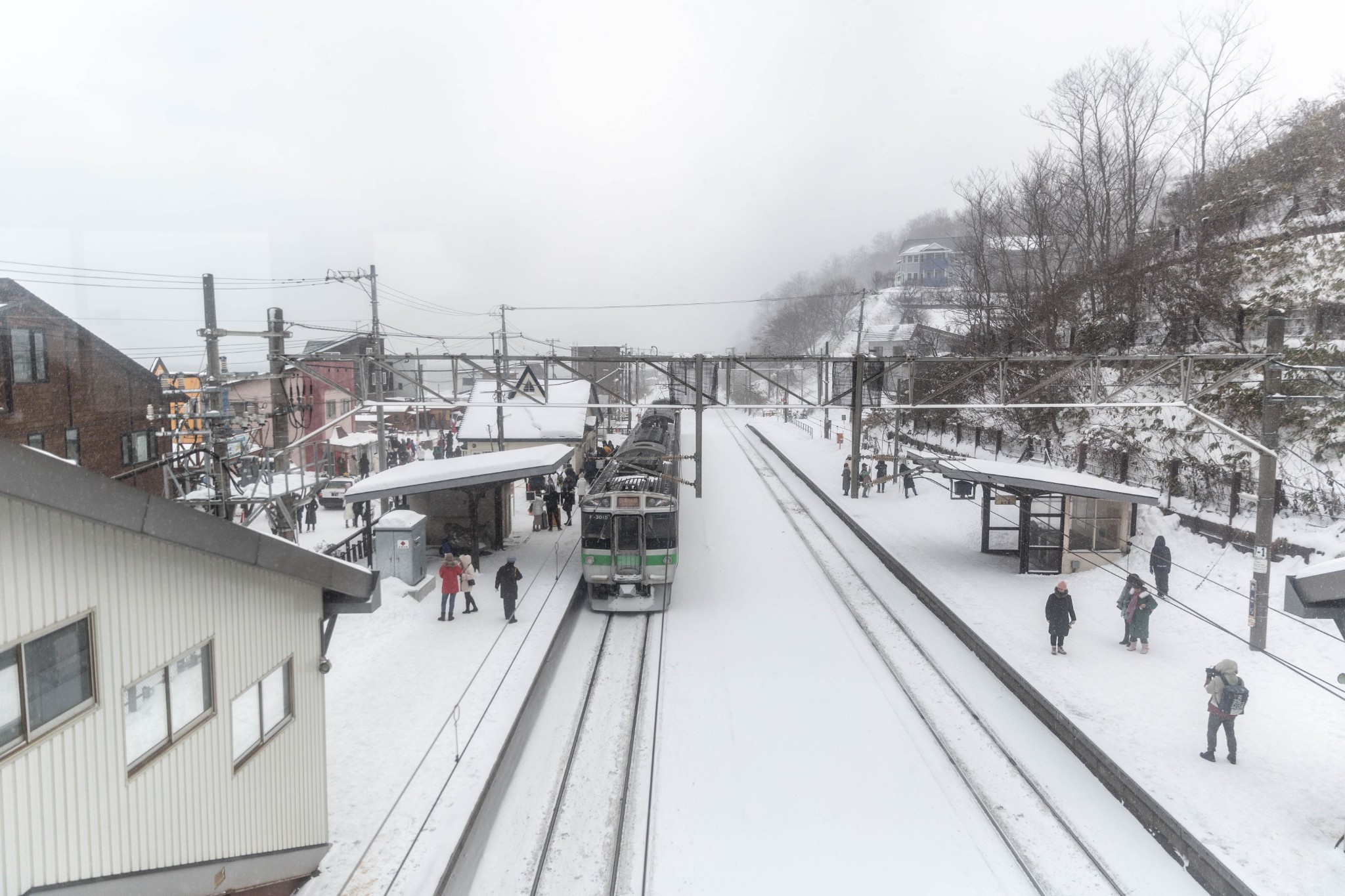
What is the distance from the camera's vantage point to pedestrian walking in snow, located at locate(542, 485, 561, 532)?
827 inches

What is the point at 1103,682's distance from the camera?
1045 cm

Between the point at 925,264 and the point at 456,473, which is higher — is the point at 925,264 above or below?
above

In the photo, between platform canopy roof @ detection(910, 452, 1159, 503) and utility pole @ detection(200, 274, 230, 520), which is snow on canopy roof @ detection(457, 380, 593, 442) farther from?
utility pole @ detection(200, 274, 230, 520)

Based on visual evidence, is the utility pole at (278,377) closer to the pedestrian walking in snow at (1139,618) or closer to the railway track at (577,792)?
the railway track at (577,792)

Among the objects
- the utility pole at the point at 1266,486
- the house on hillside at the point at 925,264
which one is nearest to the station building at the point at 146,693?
the utility pole at the point at 1266,486

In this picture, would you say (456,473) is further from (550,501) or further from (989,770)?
(989,770)

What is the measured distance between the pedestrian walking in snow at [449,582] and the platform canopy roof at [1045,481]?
30.5 feet

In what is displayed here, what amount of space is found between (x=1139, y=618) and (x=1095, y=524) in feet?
15.0

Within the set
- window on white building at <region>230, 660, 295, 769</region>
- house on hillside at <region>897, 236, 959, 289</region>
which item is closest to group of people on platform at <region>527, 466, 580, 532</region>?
window on white building at <region>230, 660, 295, 769</region>

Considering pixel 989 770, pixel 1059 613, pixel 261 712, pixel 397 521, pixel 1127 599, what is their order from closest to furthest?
1. pixel 261 712
2. pixel 989 770
3. pixel 1059 613
4. pixel 1127 599
5. pixel 397 521

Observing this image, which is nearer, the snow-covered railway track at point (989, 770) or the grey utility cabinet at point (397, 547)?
the snow-covered railway track at point (989, 770)

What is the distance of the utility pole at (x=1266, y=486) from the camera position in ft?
35.2

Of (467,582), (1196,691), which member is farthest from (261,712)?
(1196,691)

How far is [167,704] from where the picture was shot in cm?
472
